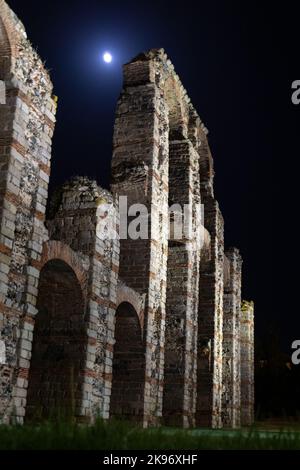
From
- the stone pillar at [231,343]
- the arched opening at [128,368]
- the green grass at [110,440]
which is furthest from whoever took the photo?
the stone pillar at [231,343]

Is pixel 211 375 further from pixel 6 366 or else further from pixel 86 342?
pixel 6 366

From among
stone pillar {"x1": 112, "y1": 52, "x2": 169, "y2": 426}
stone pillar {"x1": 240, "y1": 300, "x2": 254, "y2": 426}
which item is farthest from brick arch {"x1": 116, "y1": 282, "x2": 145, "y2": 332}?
stone pillar {"x1": 240, "y1": 300, "x2": 254, "y2": 426}

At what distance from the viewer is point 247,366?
96.2 ft

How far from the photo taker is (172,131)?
20250mm

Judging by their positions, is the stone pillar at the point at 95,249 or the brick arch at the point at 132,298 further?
the brick arch at the point at 132,298

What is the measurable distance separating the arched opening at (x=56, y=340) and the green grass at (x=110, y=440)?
6.11 meters

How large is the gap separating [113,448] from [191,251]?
1390 centimetres

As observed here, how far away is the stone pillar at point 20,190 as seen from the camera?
9.34 m

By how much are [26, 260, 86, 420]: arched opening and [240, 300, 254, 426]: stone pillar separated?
1854 centimetres

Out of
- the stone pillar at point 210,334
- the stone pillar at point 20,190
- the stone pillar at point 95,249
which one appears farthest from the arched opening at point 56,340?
the stone pillar at point 210,334

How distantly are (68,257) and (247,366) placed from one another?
65.7 ft

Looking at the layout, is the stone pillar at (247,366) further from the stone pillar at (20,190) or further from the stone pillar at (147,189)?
the stone pillar at (20,190)

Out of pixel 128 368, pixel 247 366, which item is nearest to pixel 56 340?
pixel 128 368
